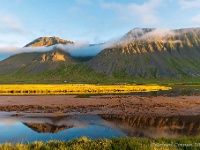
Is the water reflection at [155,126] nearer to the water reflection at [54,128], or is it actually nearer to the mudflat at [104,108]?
the water reflection at [54,128]

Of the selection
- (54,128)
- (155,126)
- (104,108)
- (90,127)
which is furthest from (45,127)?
(104,108)

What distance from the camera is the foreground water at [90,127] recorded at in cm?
2673

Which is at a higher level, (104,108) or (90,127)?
(90,127)

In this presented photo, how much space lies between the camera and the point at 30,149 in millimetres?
16219

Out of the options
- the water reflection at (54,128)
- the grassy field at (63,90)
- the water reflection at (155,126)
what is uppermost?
the water reflection at (54,128)

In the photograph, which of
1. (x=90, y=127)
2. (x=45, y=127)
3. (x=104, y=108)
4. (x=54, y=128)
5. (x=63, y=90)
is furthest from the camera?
(x=63, y=90)

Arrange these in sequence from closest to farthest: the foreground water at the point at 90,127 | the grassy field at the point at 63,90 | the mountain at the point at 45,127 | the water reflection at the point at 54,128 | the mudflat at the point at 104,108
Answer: the water reflection at the point at 54,128 < the foreground water at the point at 90,127 < the mountain at the point at 45,127 < the mudflat at the point at 104,108 < the grassy field at the point at 63,90

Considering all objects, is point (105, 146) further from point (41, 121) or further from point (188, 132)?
A: point (41, 121)

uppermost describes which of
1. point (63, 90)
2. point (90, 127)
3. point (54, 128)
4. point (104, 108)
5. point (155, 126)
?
point (54, 128)

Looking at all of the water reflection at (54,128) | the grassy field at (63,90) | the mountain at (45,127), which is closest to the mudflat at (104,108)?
the water reflection at (54,128)

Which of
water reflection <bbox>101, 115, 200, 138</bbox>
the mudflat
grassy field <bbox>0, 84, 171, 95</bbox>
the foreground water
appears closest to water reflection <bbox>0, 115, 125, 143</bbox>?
the foreground water

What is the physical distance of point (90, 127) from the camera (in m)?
31.5

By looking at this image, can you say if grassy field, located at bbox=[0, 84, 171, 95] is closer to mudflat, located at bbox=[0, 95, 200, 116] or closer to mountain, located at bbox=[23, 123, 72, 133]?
mudflat, located at bbox=[0, 95, 200, 116]

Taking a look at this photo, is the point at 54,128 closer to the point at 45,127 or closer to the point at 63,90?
the point at 45,127
